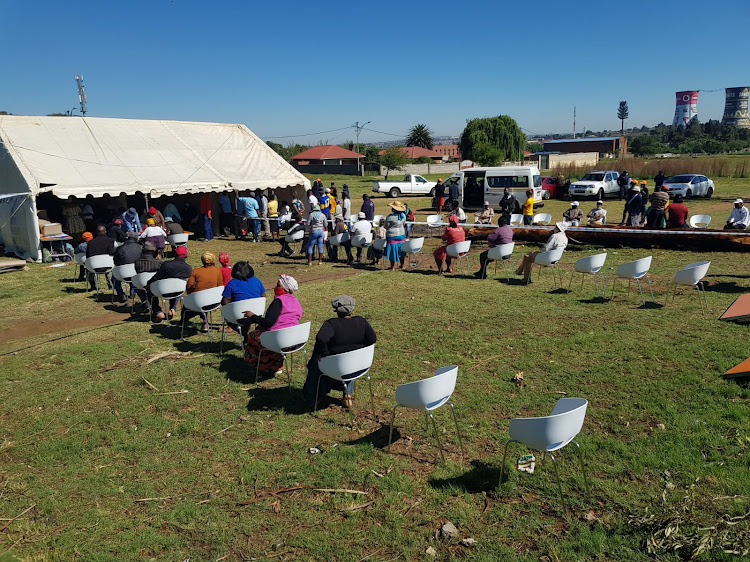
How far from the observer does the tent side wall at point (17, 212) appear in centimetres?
1493

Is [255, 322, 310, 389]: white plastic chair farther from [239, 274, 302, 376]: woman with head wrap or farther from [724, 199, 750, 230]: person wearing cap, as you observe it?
[724, 199, 750, 230]: person wearing cap

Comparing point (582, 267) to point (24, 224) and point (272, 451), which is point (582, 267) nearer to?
point (272, 451)

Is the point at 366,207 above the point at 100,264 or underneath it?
above

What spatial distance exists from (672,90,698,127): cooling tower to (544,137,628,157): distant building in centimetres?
10433

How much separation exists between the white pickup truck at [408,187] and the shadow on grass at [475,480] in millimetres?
29729

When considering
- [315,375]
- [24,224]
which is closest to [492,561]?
[315,375]

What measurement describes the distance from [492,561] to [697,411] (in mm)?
3014

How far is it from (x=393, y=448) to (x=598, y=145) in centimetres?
9994

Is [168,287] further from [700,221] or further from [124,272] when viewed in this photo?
[700,221]

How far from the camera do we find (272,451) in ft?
16.5

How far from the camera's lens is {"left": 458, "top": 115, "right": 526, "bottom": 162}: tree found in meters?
73.1

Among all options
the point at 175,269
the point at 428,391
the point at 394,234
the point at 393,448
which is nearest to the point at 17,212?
the point at 175,269

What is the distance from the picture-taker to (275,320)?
20.5 ft

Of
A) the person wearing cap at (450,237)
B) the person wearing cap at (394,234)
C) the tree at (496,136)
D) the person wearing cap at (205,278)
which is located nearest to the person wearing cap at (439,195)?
the person wearing cap at (394,234)
